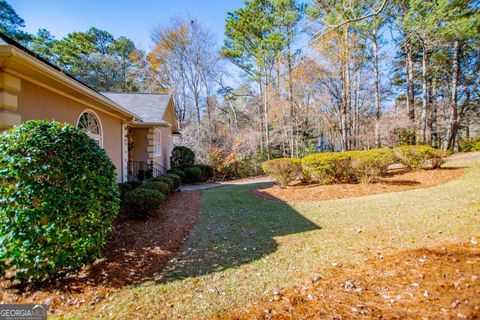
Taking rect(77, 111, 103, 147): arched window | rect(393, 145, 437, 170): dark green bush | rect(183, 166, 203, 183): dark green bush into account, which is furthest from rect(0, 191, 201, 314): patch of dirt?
rect(393, 145, 437, 170): dark green bush

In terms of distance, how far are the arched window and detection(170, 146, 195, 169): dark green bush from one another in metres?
7.31

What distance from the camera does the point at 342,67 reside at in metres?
14.7

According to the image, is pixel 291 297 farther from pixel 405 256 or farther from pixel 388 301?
pixel 405 256

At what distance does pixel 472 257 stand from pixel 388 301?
1.59 m

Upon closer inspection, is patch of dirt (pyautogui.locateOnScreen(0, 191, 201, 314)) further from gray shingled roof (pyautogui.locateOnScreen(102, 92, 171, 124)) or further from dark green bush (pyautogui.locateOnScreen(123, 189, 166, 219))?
gray shingled roof (pyautogui.locateOnScreen(102, 92, 171, 124))

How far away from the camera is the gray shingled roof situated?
36.6 feet

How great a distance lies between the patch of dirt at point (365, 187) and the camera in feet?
24.6

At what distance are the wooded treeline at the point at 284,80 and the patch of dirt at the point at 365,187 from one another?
5.46m

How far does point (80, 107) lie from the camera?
6523 millimetres

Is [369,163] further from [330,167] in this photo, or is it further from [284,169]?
[284,169]

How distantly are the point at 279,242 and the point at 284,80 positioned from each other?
50.5ft

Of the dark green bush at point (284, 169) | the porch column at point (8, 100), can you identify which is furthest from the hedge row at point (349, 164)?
the porch column at point (8, 100)

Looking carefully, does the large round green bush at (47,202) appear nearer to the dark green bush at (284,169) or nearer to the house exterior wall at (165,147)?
the dark green bush at (284,169)

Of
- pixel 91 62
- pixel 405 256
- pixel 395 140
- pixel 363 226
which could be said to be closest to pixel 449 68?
pixel 395 140
